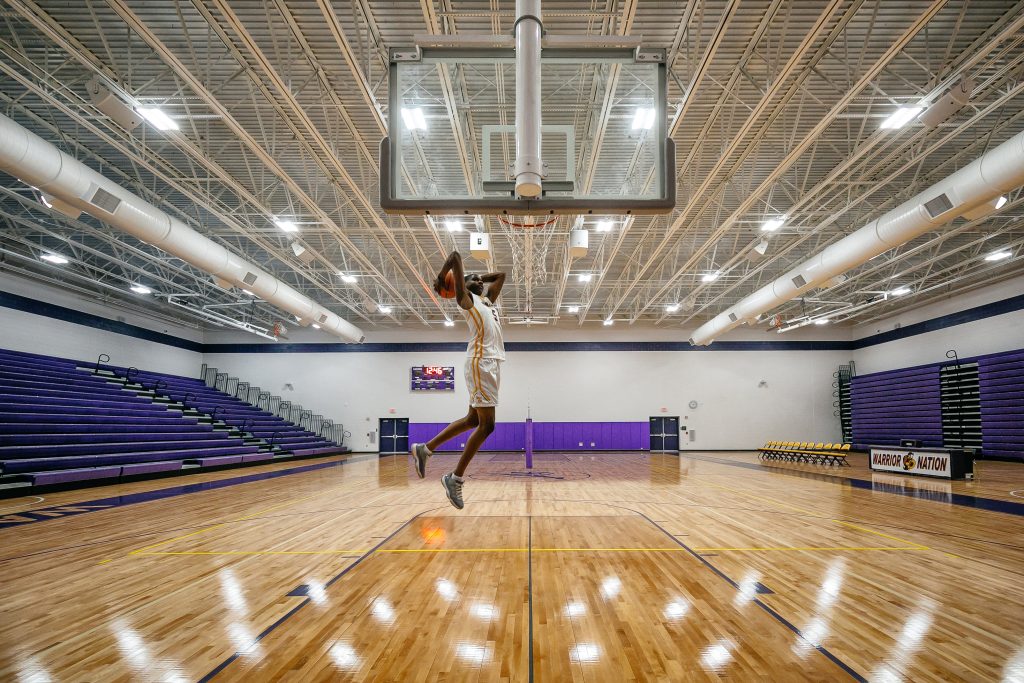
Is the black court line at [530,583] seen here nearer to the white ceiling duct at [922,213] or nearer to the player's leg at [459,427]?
the player's leg at [459,427]

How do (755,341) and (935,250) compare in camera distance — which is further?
(755,341)

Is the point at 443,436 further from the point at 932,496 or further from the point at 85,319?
the point at 85,319

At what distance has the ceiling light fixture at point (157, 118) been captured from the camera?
7.03 m

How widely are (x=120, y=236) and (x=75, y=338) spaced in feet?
19.8

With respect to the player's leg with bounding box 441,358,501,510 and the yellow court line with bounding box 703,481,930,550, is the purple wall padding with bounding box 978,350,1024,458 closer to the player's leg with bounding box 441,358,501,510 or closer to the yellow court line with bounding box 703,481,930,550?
the yellow court line with bounding box 703,481,930,550

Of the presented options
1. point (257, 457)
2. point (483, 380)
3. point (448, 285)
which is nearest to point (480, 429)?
point (483, 380)

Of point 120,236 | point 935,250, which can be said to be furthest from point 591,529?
point 935,250

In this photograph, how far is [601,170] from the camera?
33.9 feet

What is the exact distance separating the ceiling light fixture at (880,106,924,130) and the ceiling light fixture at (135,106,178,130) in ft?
32.0

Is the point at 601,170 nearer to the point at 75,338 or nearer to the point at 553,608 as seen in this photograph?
the point at 553,608

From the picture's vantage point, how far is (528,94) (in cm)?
368

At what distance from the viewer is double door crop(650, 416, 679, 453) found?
73.0 ft

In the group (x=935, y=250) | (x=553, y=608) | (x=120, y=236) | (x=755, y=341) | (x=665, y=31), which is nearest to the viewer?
(x=553, y=608)

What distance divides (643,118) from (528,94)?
247 centimetres
